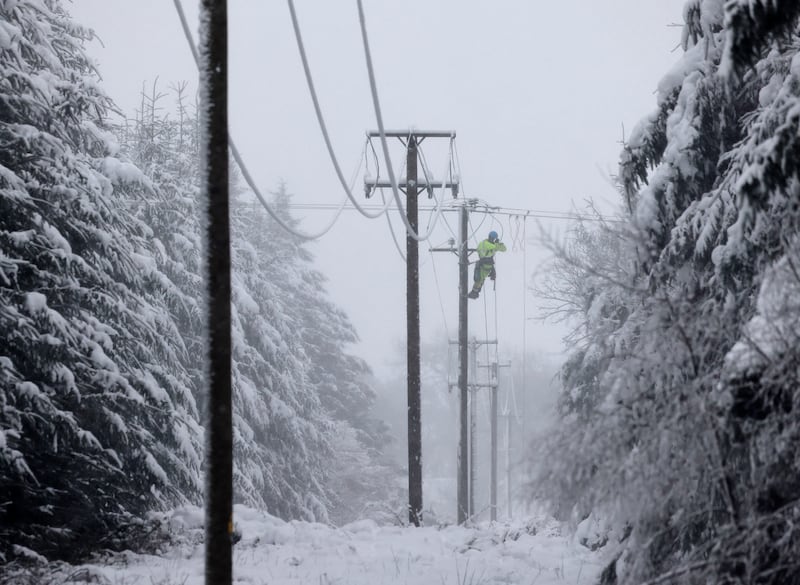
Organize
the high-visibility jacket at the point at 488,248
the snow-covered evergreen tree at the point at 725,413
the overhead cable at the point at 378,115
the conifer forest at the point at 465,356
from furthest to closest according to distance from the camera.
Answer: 1. the high-visibility jacket at the point at 488,248
2. the overhead cable at the point at 378,115
3. the conifer forest at the point at 465,356
4. the snow-covered evergreen tree at the point at 725,413

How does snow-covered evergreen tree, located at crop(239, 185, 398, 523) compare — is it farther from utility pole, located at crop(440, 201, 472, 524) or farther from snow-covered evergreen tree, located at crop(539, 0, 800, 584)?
snow-covered evergreen tree, located at crop(539, 0, 800, 584)

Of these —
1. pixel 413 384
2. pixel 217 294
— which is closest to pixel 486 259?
pixel 413 384

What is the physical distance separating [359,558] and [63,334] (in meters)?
4.79

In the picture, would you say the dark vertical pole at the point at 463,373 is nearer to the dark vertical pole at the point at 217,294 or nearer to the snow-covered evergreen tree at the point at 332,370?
the snow-covered evergreen tree at the point at 332,370

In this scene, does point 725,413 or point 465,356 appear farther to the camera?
point 465,356

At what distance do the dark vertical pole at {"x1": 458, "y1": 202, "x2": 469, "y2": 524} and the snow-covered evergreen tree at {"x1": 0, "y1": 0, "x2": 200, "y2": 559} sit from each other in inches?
356

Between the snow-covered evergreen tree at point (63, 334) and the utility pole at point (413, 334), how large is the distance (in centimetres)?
424

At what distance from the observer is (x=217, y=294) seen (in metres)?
5.28

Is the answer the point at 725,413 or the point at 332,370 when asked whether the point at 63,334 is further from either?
the point at 332,370

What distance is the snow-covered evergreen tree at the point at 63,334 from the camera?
29.6ft

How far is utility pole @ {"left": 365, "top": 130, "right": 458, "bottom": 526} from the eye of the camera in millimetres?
13898

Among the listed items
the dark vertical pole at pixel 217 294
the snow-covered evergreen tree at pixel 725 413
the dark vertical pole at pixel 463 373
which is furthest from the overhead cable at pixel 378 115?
the dark vertical pole at pixel 463 373

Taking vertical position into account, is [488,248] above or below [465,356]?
above

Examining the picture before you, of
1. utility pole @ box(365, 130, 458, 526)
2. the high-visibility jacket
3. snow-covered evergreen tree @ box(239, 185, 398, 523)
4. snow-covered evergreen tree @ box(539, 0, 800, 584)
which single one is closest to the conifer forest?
snow-covered evergreen tree @ box(539, 0, 800, 584)
